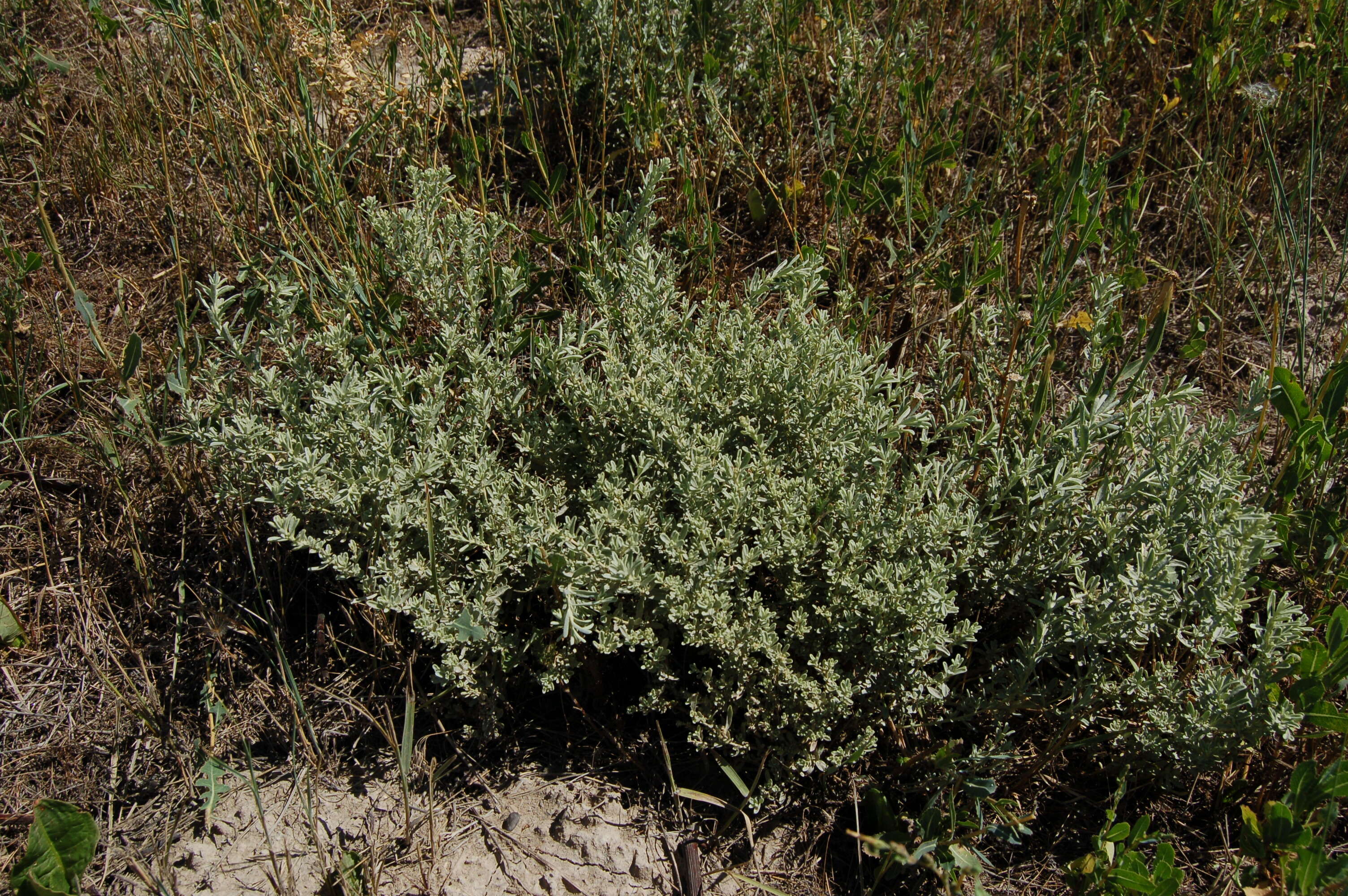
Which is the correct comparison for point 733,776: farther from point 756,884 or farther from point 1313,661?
point 1313,661

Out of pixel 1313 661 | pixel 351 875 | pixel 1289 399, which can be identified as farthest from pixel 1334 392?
pixel 351 875

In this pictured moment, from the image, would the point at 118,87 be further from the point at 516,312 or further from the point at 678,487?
the point at 678,487

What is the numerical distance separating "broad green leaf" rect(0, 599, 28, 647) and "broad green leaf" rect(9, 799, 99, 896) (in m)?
0.59

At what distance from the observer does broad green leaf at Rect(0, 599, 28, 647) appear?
2596mm

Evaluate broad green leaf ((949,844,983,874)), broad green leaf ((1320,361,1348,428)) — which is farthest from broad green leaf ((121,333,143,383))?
broad green leaf ((1320,361,1348,428))

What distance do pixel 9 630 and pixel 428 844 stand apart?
134 cm

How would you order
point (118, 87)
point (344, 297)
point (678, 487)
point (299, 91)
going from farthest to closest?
point (118, 87)
point (299, 91)
point (344, 297)
point (678, 487)

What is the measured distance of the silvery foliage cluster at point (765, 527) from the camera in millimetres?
2158

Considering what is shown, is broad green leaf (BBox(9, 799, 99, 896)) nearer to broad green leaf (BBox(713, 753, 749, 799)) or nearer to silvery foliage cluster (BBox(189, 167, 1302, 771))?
silvery foliage cluster (BBox(189, 167, 1302, 771))

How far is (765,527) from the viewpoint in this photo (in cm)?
227

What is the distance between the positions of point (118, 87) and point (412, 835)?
9.89 feet

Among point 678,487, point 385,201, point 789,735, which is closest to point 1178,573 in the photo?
point 789,735

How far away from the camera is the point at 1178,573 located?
235 centimetres

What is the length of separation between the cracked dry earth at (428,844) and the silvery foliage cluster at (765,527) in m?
0.29
